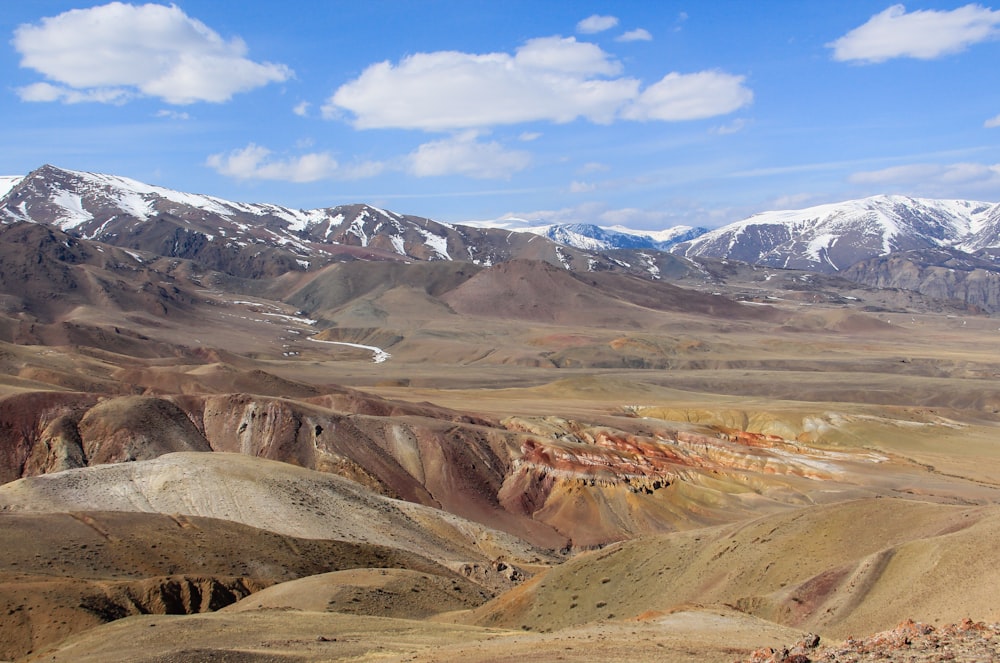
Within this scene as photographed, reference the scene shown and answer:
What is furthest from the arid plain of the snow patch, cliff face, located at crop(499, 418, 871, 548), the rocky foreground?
the snow patch

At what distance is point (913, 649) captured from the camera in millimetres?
20031

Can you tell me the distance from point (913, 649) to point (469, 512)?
5125 cm

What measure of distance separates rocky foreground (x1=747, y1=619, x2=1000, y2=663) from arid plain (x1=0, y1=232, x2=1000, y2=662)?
2518mm

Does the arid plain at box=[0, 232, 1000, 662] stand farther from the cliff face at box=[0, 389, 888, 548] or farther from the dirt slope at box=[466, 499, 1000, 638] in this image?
the cliff face at box=[0, 389, 888, 548]

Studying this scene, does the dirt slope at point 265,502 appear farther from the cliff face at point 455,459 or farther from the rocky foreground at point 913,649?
the rocky foreground at point 913,649

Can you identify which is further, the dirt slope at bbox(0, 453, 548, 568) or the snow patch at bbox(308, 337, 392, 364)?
the snow patch at bbox(308, 337, 392, 364)

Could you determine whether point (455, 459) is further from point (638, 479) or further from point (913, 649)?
point (913, 649)

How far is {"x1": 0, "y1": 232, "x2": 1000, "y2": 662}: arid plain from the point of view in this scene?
30.2 metres

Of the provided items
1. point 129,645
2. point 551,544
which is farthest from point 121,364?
point 129,645

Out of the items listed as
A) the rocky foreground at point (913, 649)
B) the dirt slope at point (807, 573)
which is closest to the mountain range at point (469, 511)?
the dirt slope at point (807, 573)

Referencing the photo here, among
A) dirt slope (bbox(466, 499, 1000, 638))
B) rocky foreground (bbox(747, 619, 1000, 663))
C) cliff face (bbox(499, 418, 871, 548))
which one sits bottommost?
cliff face (bbox(499, 418, 871, 548))

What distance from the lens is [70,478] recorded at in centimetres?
5188

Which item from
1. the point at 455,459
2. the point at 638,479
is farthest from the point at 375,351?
the point at 638,479

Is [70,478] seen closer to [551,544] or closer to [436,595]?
[436,595]
